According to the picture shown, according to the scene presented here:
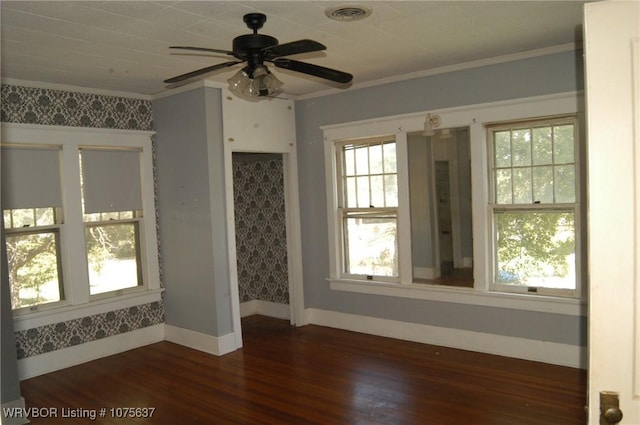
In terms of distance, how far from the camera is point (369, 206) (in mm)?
5324

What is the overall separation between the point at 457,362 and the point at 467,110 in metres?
2.24

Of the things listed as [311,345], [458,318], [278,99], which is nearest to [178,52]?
[278,99]

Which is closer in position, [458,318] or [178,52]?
[178,52]

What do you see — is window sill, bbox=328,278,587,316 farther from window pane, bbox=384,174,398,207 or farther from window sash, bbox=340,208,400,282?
window pane, bbox=384,174,398,207

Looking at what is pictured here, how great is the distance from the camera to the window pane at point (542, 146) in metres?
4.22

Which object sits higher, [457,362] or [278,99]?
[278,99]

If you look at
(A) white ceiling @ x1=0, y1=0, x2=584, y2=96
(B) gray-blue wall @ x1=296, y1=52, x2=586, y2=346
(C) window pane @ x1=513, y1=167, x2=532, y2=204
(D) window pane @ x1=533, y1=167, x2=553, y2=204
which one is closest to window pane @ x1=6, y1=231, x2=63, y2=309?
(A) white ceiling @ x1=0, y1=0, x2=584, y2=96

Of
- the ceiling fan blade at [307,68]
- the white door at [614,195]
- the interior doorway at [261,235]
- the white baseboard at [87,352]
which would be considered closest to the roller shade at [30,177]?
the white baseboard at [87,352]

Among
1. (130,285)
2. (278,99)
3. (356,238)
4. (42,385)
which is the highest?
(278,99)

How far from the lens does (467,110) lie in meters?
4.53

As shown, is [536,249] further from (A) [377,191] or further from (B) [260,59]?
(B) [260,59]

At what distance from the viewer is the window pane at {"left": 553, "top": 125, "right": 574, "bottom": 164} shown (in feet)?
13.5

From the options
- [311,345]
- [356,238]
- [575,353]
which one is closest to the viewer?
[575,353]

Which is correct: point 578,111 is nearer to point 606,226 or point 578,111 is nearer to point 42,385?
point 606,226
